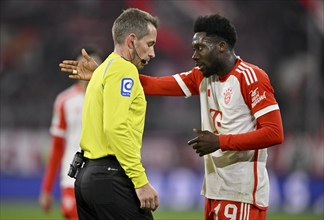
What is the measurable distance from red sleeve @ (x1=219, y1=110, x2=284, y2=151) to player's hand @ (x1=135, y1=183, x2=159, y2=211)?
31.8 inches

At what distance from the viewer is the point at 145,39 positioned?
17.1 feet

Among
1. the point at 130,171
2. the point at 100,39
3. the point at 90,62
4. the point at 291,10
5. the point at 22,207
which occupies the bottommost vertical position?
the point at 22,207

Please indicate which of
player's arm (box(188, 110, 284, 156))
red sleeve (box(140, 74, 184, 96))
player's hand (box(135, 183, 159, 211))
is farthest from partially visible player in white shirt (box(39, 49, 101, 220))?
player's hand (box(135, 183, 159, 211))

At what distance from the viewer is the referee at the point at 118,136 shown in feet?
15.9

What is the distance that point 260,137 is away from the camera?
5.36 m

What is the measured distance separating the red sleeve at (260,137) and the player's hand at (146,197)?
81 centimetres

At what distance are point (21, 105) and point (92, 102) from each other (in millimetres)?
12526

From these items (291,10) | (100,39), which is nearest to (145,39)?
(100,39)

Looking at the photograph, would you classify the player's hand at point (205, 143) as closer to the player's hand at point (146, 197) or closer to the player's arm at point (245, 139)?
the player's arm at point (245, 139)

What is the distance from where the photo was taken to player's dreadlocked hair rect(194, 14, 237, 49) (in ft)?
18.9

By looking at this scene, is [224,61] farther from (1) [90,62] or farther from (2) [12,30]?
(2) [12,30]

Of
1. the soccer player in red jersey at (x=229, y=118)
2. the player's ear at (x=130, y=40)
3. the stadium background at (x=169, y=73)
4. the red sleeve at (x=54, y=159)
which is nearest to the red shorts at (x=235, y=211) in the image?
the soccer player in red jersey at (x=229, y=118)

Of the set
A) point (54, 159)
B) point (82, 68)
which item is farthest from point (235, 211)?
point (54, 159)

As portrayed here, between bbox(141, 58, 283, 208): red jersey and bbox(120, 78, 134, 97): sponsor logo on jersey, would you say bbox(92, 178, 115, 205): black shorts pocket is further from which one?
bbox(141, 58, 283, 208): red jersey
